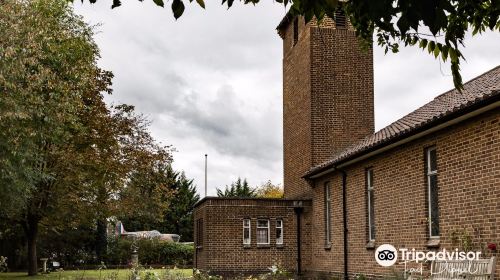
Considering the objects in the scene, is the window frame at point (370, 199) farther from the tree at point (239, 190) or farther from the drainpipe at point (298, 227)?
the tree at point (239, 190)

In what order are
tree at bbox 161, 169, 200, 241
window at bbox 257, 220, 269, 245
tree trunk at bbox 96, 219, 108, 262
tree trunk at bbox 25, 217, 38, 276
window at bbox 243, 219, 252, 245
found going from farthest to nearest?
tree at bbox 161, 169, 200, 241 → tree trunk at bbox 96, 219, 108, 262 → tree trunk at bbox 25, 217, 38, 276 → window at bbox 257, 220, 269, 245 → window at bbox 243, 219, 252, 245

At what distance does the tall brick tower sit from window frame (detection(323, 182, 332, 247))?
93.3 inches

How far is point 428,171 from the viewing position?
16750mm

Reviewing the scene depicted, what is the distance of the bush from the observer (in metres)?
45.1

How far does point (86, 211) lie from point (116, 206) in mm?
1535

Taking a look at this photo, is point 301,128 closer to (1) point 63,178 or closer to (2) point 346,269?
(2) point 346,269

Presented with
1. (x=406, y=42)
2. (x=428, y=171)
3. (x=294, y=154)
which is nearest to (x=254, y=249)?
(x=294, y=154)

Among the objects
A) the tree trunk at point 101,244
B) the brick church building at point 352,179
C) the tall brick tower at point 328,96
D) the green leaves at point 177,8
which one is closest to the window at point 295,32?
the brick church building at point 352,179

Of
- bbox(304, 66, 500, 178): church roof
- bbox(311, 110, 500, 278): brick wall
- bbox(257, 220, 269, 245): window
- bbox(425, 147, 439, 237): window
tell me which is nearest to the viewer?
bbox(304, 66, 500, 178): church roof

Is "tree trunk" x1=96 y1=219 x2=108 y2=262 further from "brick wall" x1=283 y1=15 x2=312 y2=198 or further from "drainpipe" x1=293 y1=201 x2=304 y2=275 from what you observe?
"drainpipe" x1=293 y1=201 x2=304 y2=275

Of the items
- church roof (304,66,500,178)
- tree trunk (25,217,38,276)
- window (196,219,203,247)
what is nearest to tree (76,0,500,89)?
church roof (304,66,500,178)

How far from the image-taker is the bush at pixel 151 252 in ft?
148

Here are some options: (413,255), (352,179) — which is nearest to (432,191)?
(413,255)

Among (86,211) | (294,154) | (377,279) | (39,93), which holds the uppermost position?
(39,93)
